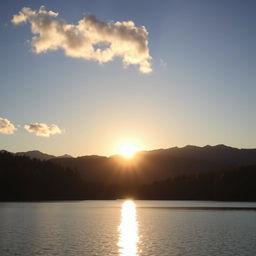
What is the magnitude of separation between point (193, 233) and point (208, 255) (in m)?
27.6

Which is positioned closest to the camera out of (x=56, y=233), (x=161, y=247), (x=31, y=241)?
(x=161, y=247)

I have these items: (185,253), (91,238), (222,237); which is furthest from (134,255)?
(222,237)

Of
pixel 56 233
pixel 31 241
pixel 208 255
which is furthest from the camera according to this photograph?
pixel 56 233

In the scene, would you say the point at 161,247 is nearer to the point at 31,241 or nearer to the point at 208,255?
the point at 208,255

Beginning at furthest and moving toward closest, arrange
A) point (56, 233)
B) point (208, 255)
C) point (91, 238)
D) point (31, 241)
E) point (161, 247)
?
point (56, 233) < point (91, 238) < point (31, 241) < point (161, 247) < point (208, 255)

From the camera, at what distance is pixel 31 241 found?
6762 cm

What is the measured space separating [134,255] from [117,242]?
14.3m

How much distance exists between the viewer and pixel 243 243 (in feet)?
218

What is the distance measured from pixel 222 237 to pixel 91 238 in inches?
906

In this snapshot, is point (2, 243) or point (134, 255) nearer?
point (134, 255)

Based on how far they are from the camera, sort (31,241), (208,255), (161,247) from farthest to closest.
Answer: (31,241), (161,247), (208,255)

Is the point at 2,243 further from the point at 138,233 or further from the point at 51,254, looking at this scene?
the point at 138,233

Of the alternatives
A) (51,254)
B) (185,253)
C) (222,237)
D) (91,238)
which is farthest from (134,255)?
(222,237)

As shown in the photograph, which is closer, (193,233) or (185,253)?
(185,253)
